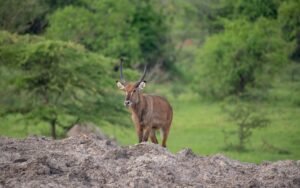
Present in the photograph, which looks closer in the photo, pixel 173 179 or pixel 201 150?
pixel 173 179

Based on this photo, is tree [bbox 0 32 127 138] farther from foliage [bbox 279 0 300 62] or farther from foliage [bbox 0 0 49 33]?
foliage [bbox 279 0 300 62]

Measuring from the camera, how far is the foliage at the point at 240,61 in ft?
125

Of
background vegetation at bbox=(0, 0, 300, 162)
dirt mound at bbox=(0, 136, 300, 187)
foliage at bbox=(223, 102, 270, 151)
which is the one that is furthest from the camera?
foliage at bbox=(223, 102, 270, 151)

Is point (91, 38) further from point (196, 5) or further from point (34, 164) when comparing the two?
point (34, 164)

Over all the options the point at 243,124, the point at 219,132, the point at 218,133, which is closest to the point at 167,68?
the point at 219,132

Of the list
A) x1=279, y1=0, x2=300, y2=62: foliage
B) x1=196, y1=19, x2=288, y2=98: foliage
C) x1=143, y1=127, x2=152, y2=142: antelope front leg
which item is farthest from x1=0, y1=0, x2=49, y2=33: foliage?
x1=143, y1=127, x2=152, y2=142: antelope front leg

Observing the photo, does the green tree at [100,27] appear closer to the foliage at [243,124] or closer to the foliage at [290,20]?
the foliage at [243,124]

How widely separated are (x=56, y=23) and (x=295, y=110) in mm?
10683

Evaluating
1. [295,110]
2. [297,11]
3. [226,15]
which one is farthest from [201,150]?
[226,15]

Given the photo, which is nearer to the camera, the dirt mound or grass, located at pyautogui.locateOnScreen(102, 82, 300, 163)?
the dirt mound

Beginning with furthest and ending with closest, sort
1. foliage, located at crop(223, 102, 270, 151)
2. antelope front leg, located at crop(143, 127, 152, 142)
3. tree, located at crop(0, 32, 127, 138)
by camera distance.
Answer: foliage, located at crop(223, 102, 270, 151)
tree, located at crop(0, 32, 127, 138)
antelope front leg, located at crop(143, 127, 152, 142)

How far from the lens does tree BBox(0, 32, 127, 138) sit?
81.8 feet

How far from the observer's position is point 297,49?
4269cm

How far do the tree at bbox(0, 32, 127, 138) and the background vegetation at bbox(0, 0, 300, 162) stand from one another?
1.3 inches
